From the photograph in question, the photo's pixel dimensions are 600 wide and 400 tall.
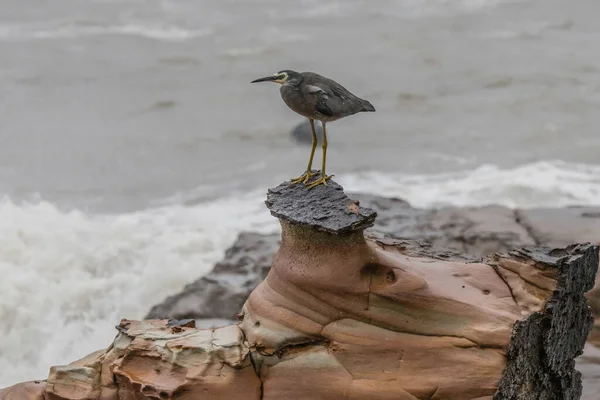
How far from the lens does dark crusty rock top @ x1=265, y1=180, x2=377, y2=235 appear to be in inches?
128

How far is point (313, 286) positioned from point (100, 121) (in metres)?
8.36

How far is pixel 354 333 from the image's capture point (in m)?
3.29

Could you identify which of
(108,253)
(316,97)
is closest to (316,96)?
(316,97)

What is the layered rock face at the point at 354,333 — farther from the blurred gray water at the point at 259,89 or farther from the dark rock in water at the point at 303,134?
the dark rock in water at the point at 303,134

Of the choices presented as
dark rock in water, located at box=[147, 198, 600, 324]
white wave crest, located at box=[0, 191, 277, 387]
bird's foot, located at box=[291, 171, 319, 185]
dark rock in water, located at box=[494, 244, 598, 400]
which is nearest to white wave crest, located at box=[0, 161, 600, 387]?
white wave crest, located at box=[0, 191, 277, 387]

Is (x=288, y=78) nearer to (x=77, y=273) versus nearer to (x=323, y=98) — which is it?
(x=323, y=98)

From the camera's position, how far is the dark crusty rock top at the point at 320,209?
10.7 feet

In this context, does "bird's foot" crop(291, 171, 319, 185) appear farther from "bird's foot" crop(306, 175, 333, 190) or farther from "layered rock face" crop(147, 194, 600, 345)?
"layered rock face" crop(147, 194, 600, 345)

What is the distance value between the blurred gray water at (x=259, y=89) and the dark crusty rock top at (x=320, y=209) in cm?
562

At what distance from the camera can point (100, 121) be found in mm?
11266

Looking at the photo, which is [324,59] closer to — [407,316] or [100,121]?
[100,121]

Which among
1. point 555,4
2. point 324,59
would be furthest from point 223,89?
point 555,4

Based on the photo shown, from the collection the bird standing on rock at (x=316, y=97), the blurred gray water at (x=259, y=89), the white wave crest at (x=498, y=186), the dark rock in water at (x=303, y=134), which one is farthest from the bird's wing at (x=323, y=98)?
the dark rock in water at (x=303, y=134)

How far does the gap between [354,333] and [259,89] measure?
31.1 ft
